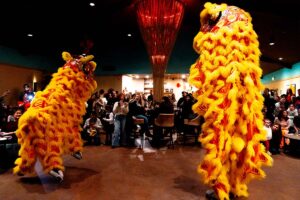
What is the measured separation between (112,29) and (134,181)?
989 cm

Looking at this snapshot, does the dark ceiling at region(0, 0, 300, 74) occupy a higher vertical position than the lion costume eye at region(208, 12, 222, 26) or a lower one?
higher

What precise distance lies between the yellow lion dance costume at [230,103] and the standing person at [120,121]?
14.1ft

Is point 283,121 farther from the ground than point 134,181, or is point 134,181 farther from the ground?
point 283,121

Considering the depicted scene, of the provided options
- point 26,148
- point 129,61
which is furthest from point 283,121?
point 129,61

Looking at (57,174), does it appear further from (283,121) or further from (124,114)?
(283,121)

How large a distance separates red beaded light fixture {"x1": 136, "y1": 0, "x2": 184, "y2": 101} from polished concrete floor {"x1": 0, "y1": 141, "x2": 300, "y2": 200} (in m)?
2.94

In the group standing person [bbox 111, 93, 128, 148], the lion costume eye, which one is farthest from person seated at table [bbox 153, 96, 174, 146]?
the lion costume eye

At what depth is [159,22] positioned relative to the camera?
25.2ft

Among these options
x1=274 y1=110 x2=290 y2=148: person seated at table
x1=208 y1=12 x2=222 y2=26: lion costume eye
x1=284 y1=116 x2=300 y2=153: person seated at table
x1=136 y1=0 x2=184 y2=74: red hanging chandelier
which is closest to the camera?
x1=208 y1=12 x2=222 y2=26: lion costume eye

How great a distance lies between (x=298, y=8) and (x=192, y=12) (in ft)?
12.9

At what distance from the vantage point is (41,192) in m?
4.25

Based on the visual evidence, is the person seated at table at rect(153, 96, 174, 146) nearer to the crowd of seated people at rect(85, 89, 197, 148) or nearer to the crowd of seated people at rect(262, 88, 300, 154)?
the crowd of seated people at rect(85, 89, 197, 148)

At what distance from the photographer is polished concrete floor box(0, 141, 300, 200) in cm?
414

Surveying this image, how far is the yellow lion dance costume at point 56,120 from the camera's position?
4426 mm
